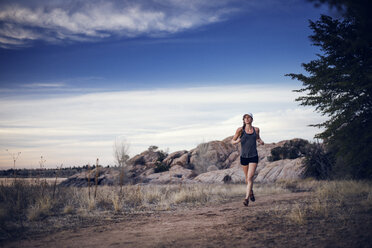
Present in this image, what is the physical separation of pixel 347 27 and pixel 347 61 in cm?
162

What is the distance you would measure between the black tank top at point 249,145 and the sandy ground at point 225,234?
193 cm

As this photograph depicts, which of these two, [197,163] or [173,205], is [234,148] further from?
[173,205]

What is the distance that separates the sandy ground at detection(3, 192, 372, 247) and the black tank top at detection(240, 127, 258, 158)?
1932 millimetres

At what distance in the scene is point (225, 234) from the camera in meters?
5.16

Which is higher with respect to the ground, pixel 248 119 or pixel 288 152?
pixel 248 119

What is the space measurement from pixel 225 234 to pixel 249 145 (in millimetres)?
3469

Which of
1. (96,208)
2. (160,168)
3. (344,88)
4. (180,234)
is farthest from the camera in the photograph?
(160,168)

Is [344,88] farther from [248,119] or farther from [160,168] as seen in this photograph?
[160,168]

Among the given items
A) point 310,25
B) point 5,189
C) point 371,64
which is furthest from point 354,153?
point 5,189

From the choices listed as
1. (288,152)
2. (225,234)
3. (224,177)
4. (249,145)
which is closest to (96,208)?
(249,145)

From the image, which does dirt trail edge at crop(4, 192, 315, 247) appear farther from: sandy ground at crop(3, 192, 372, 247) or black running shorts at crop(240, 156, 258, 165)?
black running shorts at crop(240, 156, 258, 165)

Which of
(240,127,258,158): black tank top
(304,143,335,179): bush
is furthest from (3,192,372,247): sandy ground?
(304,143,335,179): bush

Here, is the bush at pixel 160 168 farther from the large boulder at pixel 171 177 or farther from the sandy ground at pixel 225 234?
the sandy ground at pixel 225 234

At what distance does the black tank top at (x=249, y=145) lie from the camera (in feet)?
26.6
